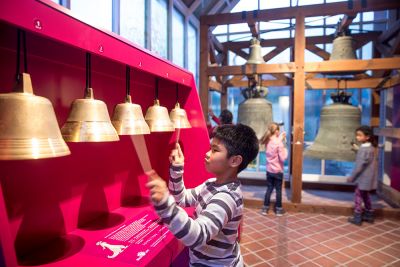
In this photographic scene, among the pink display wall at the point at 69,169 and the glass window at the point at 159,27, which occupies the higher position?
the glass window at the point at 159,27

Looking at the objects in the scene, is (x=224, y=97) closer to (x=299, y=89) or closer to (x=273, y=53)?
(x=273, y=53)

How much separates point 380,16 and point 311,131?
386 centimetres

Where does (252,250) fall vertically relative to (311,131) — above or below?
below

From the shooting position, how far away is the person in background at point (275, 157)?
5.37 meters

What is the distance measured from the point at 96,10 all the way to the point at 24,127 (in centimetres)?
336

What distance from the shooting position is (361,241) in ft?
14.0

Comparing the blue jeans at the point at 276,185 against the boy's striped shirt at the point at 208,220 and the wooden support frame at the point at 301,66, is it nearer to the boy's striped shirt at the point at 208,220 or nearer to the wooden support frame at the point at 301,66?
the wooden support frame at the point at 301,66

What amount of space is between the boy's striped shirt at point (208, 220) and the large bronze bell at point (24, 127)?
542 mm

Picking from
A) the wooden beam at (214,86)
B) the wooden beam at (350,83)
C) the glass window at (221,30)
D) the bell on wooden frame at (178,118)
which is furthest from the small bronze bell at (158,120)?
the glass window at (221,30)

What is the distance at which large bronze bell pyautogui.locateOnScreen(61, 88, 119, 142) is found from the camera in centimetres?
162

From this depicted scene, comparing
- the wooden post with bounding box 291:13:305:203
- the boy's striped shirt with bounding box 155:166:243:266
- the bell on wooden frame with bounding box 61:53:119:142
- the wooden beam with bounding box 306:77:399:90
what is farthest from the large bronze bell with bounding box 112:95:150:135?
the wooden beam with bounding box 306:77:399:90

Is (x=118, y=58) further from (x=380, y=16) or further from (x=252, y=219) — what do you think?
(x=380, y=16)

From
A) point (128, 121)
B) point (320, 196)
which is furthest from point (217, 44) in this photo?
point (128, 121)

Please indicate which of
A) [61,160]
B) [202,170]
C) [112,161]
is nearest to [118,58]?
[61,160]
